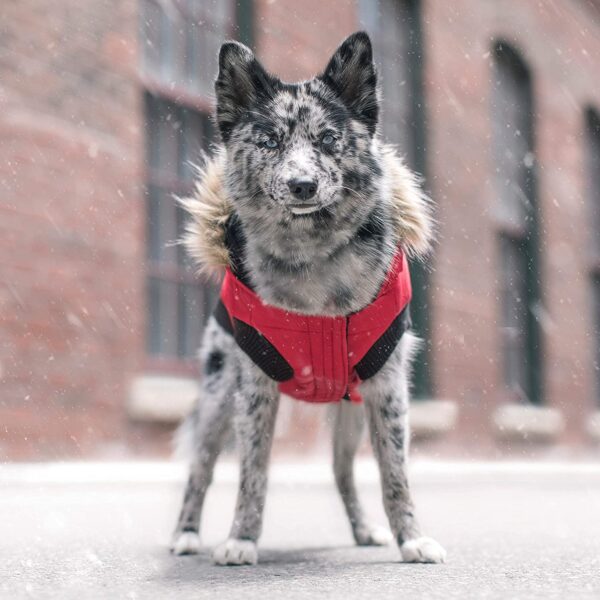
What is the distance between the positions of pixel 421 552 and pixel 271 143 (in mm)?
1579

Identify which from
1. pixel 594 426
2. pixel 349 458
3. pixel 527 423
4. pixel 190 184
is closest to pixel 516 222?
pixel 527 423

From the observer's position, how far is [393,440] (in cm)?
418

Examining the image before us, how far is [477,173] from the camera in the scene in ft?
46.1

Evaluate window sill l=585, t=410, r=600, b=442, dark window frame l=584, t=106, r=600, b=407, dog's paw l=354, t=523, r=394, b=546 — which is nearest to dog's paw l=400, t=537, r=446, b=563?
dog's paw l=354, t=523, r=394, b=546

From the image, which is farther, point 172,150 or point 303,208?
point 172,150

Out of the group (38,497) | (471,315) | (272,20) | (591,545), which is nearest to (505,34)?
(471,315)

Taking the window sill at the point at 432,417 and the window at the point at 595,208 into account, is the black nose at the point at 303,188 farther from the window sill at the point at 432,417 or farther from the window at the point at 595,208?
the window at the point at 595,208

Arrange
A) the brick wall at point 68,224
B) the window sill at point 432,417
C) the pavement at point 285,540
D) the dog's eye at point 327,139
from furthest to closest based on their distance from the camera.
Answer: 1. the window sill at point 432,417
2. the brick wall at point 68,224
3. the dog's eye at point 327,139
4. the pavement at point 285,540

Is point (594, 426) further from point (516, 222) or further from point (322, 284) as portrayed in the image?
point (322, 284)

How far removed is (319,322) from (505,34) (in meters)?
11.9

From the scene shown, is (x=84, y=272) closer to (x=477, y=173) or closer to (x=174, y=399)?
(x=174, y=399)

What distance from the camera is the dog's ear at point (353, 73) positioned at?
13.2 feet

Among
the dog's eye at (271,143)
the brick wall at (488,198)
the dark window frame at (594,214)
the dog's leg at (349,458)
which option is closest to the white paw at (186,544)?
the dog's leg at (349,458)

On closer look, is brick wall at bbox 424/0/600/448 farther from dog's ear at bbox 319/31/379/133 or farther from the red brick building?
dog's ear at bbox 319/31/379/133
